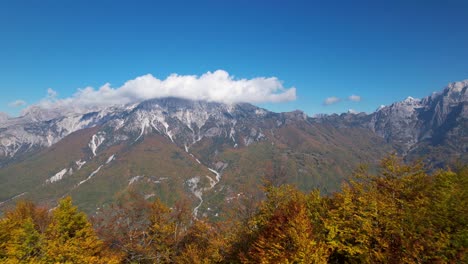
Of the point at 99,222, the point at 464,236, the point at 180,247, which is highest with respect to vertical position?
the point at 464,236

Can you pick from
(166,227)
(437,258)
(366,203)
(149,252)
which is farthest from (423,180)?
(149,252)

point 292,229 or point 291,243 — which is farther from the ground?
point 292,229

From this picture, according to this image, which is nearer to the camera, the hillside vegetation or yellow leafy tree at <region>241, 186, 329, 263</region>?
yellow leafy tree at <region>241, 186, 329, 263</region>

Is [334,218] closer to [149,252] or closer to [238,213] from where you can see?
[238,213]

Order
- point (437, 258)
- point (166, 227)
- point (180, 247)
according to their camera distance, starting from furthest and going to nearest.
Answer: point (180, 247) → point (166, 227) → point (437, 258)

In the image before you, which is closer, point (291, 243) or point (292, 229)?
point (292, 229)

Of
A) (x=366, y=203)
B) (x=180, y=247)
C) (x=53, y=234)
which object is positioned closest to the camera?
(x=366, y=203)

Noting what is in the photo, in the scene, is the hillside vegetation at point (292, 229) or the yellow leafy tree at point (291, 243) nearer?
the yellow leafy tree at point (291, 243)

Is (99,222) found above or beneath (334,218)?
beneath
